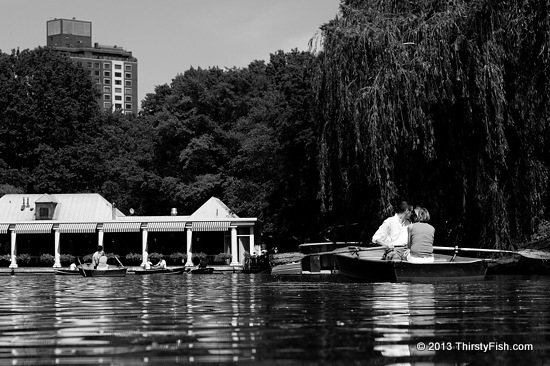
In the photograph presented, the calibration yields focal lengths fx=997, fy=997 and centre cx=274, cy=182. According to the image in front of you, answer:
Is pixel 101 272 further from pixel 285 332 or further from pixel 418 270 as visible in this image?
pixel 285 332

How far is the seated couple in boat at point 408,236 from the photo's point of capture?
18.0 m

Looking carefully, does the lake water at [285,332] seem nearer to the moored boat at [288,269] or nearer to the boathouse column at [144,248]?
the moored boat at [288,269]

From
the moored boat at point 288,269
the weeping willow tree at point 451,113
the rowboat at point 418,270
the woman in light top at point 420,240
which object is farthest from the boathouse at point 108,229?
the woman in light top at point 420,240

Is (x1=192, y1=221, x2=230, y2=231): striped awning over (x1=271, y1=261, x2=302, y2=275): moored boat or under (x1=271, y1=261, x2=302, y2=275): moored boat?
over

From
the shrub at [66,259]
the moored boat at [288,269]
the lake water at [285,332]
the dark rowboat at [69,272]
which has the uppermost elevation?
the shrub at [66,259]

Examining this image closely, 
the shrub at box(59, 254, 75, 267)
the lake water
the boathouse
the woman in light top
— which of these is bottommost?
the lake water

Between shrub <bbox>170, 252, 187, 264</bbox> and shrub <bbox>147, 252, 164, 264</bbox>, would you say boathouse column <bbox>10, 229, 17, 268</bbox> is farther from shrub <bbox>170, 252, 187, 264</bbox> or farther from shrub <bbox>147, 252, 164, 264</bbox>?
shrub <bbox>170, 252, 187, 264</bbox>

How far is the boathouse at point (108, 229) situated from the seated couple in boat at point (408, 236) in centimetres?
4171

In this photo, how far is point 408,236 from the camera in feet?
61.1

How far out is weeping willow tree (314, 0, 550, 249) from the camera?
23344 mm

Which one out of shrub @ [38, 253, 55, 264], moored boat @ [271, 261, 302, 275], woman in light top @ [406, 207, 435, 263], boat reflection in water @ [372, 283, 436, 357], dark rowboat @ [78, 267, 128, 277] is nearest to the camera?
boat reflection in water @ [372, 283, 436, 357]

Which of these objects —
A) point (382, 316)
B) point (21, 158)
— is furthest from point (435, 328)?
point (21, 158)

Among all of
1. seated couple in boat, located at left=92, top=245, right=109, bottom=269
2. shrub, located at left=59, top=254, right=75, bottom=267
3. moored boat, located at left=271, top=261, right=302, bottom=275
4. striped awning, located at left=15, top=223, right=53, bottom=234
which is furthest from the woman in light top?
striped awning, located at left=15, top=223, right=53, bottom=234

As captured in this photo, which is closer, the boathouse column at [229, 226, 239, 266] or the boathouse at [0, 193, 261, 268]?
the boathouse column at [229, 226, 239, 266]
